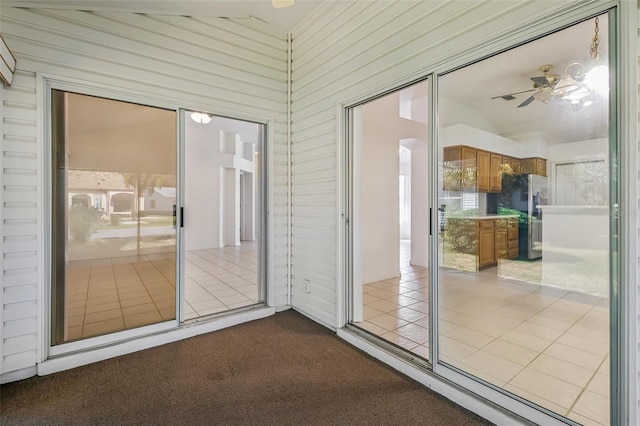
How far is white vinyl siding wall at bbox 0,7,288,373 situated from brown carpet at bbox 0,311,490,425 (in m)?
0.53

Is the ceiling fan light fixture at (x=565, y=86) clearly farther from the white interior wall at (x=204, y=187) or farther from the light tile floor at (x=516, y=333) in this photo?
the white interior wall at (x=204, y=187)

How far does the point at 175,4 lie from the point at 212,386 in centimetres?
322

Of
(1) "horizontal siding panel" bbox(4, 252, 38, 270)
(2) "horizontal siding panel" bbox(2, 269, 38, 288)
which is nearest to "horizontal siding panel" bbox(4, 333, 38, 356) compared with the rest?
(2) "horizontal siding panel" bbox(2, 269, 38, 288)

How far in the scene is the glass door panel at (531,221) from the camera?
1.91 metres

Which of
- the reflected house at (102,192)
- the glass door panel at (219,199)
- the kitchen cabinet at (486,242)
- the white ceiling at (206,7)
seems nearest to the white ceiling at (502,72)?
the white ceiling at (206,7)

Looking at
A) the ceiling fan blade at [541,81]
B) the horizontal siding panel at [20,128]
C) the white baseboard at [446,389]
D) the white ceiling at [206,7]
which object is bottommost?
the white baseboard at [446,389]

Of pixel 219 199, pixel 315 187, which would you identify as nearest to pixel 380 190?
pixel 315 187

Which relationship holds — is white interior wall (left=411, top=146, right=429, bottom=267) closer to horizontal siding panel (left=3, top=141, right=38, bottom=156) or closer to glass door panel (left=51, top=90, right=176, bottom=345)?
glass door panel (left=51, top=90, right=176, bottom=345)

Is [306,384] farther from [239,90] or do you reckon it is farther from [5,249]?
[239,90]

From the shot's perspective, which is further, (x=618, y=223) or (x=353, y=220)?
(x=353, y=220)

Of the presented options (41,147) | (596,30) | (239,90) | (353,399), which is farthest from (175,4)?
(353,399)

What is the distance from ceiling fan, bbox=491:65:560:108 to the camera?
10.5 ft

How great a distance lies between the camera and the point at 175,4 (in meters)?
2.66

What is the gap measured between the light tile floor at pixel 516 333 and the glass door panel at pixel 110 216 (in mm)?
2217
